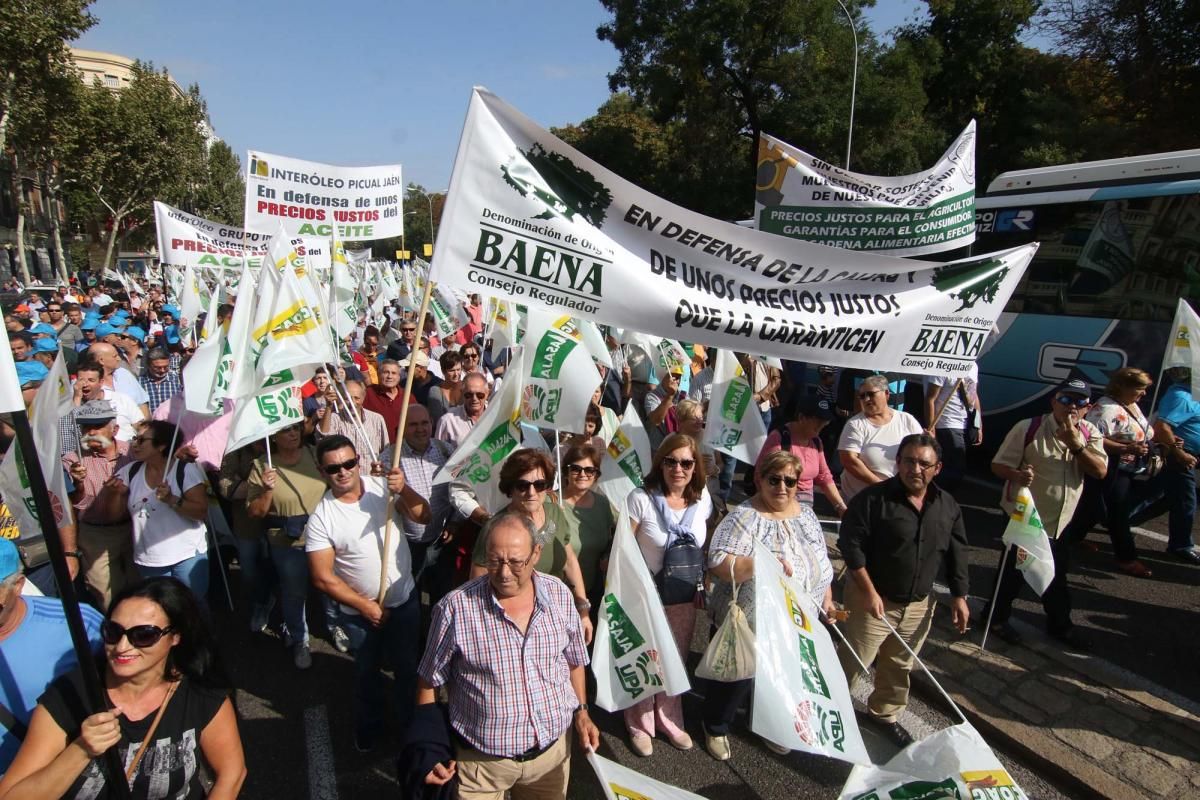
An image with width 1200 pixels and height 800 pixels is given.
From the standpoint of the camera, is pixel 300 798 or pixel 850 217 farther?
pixel 850 217

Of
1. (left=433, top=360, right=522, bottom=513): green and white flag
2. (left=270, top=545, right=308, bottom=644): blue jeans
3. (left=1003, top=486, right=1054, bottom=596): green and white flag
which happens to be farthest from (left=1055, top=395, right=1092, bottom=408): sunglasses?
(left=270, top=545, right=308, bottom=644): blue jeans

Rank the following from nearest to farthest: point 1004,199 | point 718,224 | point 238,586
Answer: point 718,224 < point 238,586 < point 1004,199

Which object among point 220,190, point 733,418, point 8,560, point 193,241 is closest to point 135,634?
point 8,560

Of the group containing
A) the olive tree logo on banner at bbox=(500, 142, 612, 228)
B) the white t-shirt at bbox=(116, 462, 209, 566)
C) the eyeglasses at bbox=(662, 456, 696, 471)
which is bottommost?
the white t-shirt at bbox=(116, 462, 209, 566)

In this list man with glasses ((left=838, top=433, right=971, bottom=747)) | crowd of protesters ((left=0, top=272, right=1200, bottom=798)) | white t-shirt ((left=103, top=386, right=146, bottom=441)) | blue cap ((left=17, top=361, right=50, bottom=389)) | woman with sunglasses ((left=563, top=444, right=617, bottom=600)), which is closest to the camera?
crowd of protesters ((left=0, top=272, right=1200, bottom=798))

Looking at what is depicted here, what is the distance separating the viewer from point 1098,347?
24.3 feet

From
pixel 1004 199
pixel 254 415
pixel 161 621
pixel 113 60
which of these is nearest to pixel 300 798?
pixel 161 621

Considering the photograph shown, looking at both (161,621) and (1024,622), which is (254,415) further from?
(1024,622)

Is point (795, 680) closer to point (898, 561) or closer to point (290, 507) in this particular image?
→ point (898, 561)

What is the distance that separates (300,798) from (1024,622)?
4367 millimetres

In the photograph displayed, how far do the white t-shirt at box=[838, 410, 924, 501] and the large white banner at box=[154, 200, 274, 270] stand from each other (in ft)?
22.1

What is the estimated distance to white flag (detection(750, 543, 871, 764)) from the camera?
9.01 feet

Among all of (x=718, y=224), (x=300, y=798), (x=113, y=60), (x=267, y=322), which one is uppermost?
(x=113, y=60)

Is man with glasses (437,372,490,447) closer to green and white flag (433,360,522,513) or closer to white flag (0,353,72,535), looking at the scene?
green and white flag (433,360,522,513)
